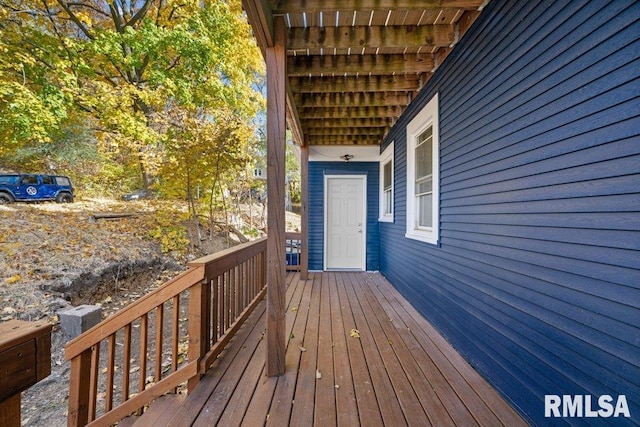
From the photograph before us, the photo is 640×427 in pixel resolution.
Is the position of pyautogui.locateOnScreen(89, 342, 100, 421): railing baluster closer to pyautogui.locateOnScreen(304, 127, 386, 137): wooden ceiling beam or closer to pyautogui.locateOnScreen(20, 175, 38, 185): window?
pyautogui.locateOnScreen(304, 127, 386, 137): wooden ceiling beam

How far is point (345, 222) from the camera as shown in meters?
5.93

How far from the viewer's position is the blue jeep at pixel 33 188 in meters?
7.90

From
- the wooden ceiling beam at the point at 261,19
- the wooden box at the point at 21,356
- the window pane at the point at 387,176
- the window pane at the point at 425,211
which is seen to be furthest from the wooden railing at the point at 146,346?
the window pane at the point at 387,176

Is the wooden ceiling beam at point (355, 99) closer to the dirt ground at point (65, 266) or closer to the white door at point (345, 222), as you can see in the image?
the white door at point (345, 222)

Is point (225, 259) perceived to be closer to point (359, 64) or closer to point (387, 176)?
point (359, 64)

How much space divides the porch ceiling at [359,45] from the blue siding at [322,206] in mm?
1697

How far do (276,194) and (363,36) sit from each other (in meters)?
1.57

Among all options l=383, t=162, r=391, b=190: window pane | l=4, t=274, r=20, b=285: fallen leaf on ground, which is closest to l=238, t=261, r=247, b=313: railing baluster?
l=383, t=162, r=391, b=190: window pane

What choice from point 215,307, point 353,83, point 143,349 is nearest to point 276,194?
point 215,307

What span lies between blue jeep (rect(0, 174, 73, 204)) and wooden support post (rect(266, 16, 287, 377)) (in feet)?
33.1

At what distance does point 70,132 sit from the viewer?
360 inches

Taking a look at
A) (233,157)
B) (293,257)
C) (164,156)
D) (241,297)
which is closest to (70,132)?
(164,156)

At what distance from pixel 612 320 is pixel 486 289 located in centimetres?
86

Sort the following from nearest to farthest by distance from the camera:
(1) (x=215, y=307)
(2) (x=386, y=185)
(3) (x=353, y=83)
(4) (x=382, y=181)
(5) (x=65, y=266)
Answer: (1) (x=215, y=307), (3) (x=353, y=83), (5) (x=65, y=266), (2) (x=386, y=185), (4) (x=382, y=181)
